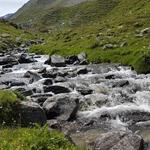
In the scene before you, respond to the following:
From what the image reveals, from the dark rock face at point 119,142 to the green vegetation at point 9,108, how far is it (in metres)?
4.09

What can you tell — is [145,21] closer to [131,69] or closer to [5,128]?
[131,69]

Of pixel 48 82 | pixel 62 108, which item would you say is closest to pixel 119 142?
pixel 62 108

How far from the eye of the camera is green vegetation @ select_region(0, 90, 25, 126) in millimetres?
21641

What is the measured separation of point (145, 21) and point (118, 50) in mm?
26667

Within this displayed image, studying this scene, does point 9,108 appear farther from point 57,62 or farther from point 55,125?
point 57,62

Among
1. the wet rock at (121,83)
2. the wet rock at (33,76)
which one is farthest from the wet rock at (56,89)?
the wet rock at (33,76)

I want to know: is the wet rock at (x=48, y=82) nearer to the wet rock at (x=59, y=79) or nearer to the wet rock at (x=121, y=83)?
the wet rock at (x=59, y=79)

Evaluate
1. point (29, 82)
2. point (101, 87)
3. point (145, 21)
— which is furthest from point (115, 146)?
point (145, 21)

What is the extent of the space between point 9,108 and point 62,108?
A: 5.29 meters

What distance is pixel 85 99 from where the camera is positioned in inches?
Answer: 1233

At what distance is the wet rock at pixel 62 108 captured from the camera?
2655 cm

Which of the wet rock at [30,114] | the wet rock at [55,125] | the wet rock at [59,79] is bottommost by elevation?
the wet rock at [59,79]

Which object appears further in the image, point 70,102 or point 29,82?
point 29,82

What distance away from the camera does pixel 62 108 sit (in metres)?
26.7
